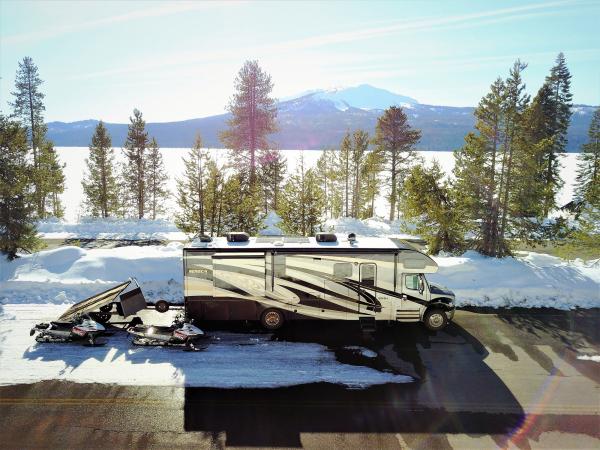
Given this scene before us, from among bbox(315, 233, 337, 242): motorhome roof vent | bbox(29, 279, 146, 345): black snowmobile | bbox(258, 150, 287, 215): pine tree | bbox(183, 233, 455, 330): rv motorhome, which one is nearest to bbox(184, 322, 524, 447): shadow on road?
bbox(183, 233, 455, 330): rv motorhome

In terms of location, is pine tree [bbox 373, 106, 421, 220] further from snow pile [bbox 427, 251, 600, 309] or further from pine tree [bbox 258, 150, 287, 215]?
snow pile [bbox 427, 251, 600, 309]

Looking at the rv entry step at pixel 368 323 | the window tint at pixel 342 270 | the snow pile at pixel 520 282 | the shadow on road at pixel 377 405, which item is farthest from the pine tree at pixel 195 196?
the shadow on road at pixel 377 405

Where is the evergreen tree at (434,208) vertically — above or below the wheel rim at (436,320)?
above

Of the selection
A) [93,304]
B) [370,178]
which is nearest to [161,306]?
[93,304]

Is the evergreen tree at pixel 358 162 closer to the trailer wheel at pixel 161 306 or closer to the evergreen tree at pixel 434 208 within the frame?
the evergreen tree at pixel 434 208

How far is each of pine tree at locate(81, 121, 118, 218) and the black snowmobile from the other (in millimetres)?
33493

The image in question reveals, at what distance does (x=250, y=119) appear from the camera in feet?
118

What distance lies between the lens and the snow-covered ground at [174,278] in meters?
17.5

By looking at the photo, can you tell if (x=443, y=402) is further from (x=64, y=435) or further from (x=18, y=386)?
(x=18, y=386)

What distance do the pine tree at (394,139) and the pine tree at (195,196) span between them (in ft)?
69.9

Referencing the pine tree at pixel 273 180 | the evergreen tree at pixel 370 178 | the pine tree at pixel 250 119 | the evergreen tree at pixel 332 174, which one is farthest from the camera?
the evergreen tree at pixel 332 174

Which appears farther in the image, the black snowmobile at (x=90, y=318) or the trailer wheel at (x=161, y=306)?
the trailer wheel at (x=161, y=306)

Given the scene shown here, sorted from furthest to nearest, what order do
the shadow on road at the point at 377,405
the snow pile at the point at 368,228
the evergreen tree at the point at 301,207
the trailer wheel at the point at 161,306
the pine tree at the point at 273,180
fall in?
the pine tree at the point at 273,180 < the snow pile at the point at 368,228 < the evergreen tree at the point at 301,207 < the trailer wheel at the point at 161,306 < the shadow on road at the point at 377,405

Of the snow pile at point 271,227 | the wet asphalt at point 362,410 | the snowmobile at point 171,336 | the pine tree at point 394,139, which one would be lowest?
the wet asphalt at point 362,410
